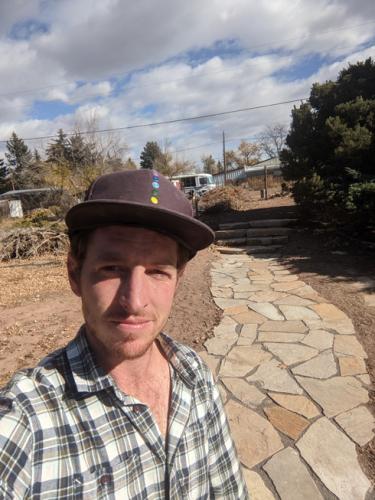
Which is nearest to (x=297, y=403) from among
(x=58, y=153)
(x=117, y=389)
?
(x=117, y=389)

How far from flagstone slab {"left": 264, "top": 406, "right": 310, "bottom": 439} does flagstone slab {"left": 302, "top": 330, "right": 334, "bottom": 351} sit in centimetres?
120

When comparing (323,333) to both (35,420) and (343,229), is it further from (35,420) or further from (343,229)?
(343,229)

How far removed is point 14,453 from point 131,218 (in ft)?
1.95

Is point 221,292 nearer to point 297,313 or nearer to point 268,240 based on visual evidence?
point 297,313

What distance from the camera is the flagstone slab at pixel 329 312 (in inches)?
177

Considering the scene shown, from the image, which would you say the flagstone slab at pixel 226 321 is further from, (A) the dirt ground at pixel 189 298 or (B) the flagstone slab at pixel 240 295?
(B) the flagstone slab at pixel 240 295

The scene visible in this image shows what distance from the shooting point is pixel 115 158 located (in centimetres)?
1875

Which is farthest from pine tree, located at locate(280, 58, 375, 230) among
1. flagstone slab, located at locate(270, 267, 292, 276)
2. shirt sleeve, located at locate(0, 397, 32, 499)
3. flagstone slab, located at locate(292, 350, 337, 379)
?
shirt sleeve, located at locate(0, 397, 32, 499)

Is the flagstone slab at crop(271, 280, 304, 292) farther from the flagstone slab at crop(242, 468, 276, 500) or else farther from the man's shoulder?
the man's shoulder

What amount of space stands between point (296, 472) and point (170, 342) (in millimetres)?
1609

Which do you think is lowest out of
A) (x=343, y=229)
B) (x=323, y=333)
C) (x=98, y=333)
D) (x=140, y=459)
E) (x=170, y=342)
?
(x=323, y=333)

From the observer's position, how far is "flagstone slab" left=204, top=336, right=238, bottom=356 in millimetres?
3804

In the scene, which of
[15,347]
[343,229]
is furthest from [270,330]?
[343,229]

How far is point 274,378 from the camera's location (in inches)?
127
